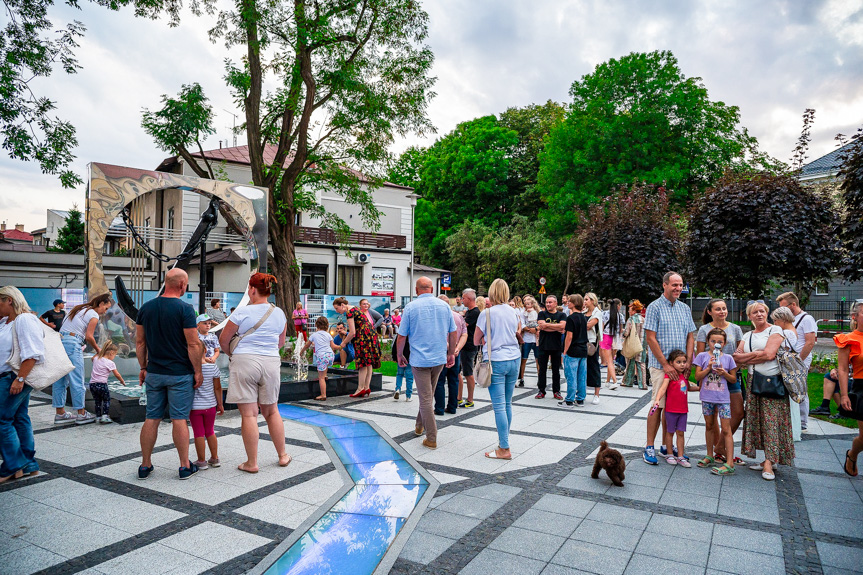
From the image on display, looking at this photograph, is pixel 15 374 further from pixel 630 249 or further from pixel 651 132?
pixel 651 132

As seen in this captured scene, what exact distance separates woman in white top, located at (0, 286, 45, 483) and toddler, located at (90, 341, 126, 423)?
229 centimetres

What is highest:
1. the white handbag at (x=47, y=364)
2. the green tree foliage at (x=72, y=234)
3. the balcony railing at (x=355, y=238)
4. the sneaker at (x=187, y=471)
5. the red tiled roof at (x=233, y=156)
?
the red tiled roof at (x=233, y=156)

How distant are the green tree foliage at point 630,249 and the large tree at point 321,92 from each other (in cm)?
753

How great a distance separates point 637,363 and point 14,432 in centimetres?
1060

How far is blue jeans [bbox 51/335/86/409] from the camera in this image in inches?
293

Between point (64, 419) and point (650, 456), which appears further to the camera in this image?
point (64, 419)

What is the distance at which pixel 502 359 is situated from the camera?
582 cm

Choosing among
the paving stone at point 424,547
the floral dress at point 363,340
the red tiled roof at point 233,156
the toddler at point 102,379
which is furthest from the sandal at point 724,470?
the red tiled roof at point 233,156

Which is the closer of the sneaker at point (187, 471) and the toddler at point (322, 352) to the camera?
the sneaker at point (187, 471)

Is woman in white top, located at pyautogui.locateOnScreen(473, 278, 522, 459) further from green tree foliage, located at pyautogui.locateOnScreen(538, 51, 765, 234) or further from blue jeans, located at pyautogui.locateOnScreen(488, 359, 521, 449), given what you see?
green tree foliage, located at pyautogui.locateOnScreen(538, 51, 765, 234)

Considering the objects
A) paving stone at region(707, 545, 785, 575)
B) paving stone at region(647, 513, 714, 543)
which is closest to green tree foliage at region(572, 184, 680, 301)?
paving stone at region(647, 513, 714, 543)

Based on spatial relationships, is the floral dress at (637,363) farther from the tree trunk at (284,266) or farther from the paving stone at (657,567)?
the tree trunk at (284,266)

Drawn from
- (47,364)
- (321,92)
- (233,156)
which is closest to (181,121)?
(321,92)

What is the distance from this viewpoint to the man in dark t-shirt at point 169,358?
489 cm
